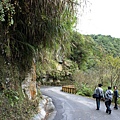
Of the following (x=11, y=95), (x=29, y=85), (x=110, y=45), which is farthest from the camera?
(x=110, y=45)

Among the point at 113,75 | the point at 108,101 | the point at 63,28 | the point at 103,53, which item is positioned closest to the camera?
the point at 63,28

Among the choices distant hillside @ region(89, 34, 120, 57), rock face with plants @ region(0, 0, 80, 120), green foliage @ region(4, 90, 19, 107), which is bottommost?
green foliage @ region(4, 90, 19, 107)

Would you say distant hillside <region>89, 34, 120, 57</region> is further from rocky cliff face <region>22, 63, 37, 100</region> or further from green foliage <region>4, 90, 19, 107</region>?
green foliage <region>4, 90, 19, 107</region>

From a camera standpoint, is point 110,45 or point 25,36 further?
point 110,45

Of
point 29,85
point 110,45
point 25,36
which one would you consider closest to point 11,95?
point 25,36

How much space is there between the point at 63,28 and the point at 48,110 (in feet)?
17.6

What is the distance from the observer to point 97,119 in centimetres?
821

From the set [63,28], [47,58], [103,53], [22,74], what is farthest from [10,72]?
[103,53]

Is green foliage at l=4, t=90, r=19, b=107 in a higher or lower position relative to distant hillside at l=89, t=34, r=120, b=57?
lower

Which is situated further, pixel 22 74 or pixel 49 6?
pixel 22 74

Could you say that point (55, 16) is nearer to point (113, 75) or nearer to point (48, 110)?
point (48, 110)

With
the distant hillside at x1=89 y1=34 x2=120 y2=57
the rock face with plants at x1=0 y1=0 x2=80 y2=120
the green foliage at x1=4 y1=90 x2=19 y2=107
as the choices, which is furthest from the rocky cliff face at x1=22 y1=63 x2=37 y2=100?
the distant hillside at x1=89 y1=34 x2=120 y2=57

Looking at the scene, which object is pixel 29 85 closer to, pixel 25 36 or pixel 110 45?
pixel 25 36

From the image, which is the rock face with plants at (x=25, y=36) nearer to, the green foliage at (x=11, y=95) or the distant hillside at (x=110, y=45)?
the green foliage at (x=11, y=95)
